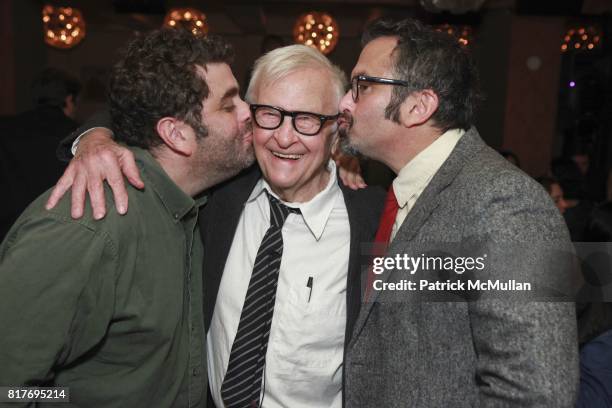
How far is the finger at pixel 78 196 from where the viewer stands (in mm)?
1208

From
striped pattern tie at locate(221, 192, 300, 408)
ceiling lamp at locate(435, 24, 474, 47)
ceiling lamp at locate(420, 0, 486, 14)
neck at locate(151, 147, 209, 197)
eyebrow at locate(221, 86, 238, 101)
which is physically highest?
ceiling lamp at locate(435, 24, 474, 47)

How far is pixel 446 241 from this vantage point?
1.22m

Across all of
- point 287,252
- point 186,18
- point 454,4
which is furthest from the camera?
point 186,18

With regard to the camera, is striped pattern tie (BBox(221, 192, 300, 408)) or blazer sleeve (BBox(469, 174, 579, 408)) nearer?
blazer sleeve (BBox(469, 174, 579, 408))

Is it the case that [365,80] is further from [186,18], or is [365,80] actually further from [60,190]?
[186,18]

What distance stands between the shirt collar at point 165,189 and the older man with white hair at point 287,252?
19 centimetres

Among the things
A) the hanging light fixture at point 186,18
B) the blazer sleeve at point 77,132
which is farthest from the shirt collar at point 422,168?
the hanging light fixture at point 186,18

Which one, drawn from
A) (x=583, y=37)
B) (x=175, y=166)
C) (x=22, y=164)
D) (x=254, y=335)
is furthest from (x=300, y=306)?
(x=583, y=37)

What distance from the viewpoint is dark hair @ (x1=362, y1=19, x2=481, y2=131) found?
154 cm

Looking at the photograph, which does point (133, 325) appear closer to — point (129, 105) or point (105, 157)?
point (105, 157)

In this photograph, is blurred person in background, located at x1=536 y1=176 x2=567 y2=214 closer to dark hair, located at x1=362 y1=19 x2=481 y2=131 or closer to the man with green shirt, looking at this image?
dark hair, located at x1=362 y1=19 x2=481 y2=131

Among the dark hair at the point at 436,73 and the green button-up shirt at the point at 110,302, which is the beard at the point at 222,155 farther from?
the dark hair at the point at 436,73

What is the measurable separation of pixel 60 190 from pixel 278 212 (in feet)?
2.42

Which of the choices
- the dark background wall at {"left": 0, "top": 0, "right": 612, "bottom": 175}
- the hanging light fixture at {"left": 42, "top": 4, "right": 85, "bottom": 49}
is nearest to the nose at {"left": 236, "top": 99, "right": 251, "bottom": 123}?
the dark background wall at {"left": 0, "top": 0, "right": 612, "bottom": 175}
